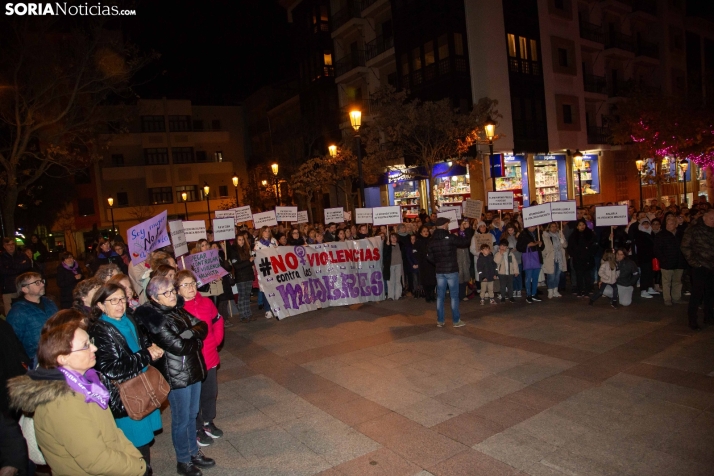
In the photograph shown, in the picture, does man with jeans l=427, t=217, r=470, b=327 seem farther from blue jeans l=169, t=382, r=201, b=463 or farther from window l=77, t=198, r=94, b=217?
window l=77, t=198, r=94, b=217

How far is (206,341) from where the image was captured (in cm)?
493

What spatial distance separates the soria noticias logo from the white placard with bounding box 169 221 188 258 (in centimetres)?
1349

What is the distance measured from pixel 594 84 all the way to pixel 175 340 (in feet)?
118

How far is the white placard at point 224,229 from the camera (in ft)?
38.5

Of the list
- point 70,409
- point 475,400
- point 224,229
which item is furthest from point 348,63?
point 70,409

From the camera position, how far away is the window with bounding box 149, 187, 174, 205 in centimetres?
4819

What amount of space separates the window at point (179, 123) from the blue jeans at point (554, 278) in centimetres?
4625

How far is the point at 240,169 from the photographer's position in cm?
5319

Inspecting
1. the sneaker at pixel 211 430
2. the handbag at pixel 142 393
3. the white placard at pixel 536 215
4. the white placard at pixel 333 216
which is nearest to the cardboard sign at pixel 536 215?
the white placard at pixel 536 215

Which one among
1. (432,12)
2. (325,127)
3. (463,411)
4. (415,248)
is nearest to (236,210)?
(415,248)

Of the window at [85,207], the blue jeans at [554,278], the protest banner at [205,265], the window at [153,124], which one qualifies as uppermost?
the window at [153,124]

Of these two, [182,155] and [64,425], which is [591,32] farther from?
[182,155]

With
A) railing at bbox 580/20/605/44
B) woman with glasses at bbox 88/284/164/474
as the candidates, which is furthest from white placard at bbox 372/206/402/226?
railing at bbox 580/20/605/44

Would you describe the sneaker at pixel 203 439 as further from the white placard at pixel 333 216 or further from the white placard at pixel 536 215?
the white placard at pixel 333 216
